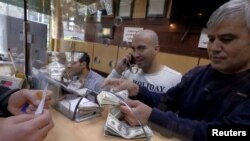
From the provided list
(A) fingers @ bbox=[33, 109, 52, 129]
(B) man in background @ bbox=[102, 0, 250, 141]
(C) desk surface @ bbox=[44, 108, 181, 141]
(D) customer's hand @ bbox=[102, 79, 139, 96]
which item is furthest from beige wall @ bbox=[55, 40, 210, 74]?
(A) fingers @ bbox=[33, 109, 52, 129]

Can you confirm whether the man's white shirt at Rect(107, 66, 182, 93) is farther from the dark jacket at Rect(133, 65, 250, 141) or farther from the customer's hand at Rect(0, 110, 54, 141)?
the customer's hand at Rect(0, 110, 54, 141)

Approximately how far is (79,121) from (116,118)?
0.49 ft

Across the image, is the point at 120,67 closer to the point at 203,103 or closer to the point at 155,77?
the point at 155,77

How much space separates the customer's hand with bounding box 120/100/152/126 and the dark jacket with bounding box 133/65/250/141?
2 cm

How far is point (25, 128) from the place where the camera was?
476 millimetres

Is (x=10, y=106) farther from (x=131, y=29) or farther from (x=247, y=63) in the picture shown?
(x=131, y=29)

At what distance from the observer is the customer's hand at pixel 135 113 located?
2.33 ft

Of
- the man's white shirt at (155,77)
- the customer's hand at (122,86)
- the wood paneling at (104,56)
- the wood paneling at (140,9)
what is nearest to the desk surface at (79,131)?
the customer's hand at (122,86)

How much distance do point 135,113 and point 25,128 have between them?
37 cm

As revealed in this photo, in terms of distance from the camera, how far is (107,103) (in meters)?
0.78

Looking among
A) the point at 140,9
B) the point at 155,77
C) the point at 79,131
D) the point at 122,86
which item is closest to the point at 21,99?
the point at 79,131

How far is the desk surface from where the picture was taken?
632 mm

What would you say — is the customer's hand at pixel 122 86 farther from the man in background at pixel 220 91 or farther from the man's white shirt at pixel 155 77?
the man's white shirt at pixel 155 77

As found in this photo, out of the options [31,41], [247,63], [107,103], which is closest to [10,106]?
[107,103]
